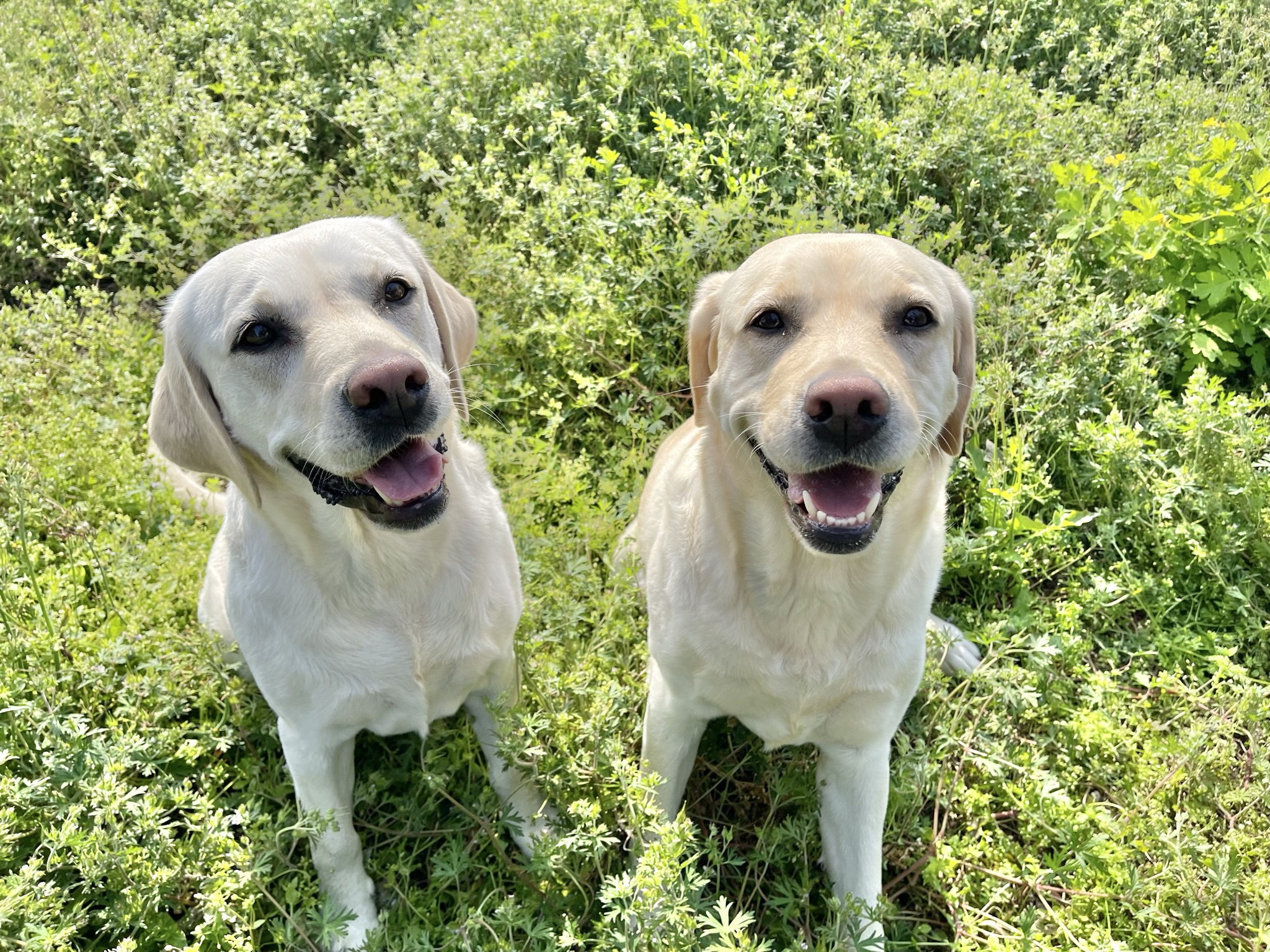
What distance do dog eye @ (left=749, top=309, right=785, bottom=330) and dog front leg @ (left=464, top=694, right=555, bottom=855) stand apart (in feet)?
4.50

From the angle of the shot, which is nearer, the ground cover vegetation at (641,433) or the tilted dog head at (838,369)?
the tilted dog head at (838,369)

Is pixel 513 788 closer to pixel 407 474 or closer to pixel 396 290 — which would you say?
pixel 407 474

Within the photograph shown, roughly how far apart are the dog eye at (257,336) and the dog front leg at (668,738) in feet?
4.53

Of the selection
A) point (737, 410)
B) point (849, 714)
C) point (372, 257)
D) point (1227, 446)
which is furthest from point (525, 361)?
point (1227, 446)

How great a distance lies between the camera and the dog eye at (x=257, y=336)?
2.23 meters

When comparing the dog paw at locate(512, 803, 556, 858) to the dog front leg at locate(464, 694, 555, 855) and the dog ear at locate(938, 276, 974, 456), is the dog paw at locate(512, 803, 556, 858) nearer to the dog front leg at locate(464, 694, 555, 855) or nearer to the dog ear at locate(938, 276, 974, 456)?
the dog front leg at locate(464, 694, 555, 855)

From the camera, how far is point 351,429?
2.06 meters

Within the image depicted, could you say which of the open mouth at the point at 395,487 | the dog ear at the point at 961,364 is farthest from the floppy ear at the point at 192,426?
the dog ear at the point at 961,364

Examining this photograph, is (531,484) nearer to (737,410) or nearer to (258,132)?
(737,410)

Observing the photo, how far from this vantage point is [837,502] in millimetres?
2174

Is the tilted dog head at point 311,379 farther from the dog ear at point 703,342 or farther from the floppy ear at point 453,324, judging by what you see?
the dog ear at point 703,342

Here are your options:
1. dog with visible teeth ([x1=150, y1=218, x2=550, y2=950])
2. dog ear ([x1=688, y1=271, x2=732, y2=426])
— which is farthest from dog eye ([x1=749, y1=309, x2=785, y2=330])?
dog with visible teeth ([x1=150, y1=218, x2=550, y2=950])

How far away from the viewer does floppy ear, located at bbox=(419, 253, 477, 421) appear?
263cm

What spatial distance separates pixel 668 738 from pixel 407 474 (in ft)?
3.64
